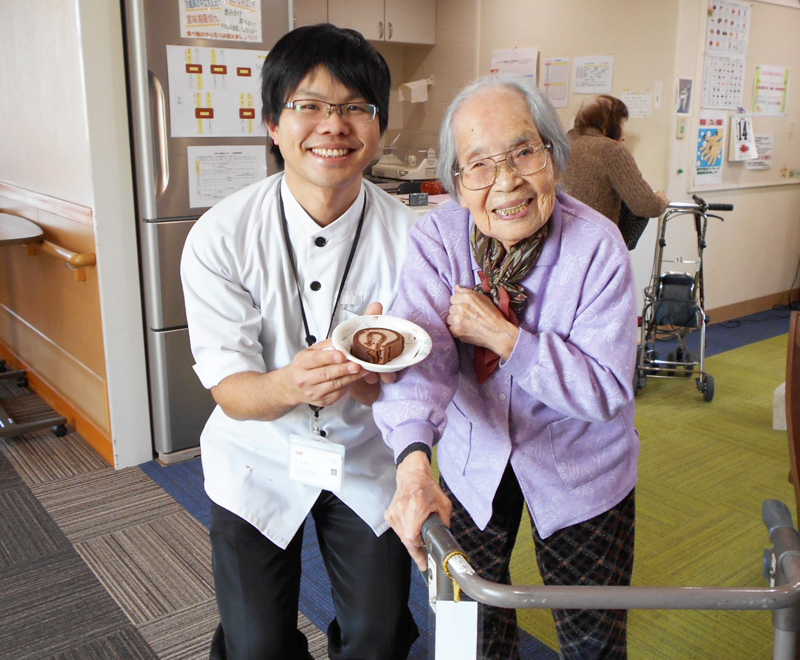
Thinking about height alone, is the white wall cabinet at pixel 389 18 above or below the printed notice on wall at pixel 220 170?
above

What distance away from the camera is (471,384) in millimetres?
1433

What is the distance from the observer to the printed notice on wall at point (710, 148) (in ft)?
16.9

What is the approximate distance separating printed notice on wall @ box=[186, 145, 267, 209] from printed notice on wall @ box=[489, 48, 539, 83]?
8.88ft

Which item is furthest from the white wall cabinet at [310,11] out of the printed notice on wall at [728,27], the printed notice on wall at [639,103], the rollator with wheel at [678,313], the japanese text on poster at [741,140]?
the japanese text on poster at [741,140]

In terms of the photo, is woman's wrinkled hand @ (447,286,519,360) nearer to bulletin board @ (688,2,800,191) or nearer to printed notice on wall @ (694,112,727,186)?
bulletin board @ (688,2,800,191)

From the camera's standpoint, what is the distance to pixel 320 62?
1.45 metres

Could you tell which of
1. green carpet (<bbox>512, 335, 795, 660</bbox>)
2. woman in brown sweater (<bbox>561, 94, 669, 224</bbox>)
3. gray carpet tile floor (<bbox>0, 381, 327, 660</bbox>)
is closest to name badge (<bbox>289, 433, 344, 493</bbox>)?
gray carpet tile floor (<bbox>0, 381, 327, 660</bbox>)

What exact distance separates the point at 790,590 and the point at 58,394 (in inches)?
145

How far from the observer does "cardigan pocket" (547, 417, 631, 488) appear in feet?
4.51

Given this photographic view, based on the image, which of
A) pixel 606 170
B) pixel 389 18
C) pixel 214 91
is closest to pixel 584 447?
pixel 214 91

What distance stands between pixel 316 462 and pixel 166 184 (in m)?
1.91

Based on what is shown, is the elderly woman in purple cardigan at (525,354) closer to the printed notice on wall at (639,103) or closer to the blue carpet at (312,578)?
the blue carpet at (312,578)

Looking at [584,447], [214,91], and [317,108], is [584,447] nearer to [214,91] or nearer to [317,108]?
[317,108]

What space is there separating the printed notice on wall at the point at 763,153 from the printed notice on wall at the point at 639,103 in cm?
128
